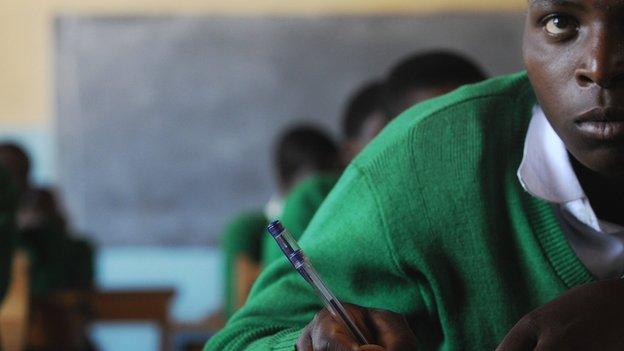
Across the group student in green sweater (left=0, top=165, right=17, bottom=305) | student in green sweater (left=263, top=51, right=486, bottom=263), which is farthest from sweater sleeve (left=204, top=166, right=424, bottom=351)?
student in green sweater (left=0, top=165, right=17, bottom=305)

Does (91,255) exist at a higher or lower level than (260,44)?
lower

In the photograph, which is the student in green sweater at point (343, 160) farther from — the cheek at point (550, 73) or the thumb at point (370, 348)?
the thumb at point (370, 348)

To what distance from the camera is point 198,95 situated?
5957 mm

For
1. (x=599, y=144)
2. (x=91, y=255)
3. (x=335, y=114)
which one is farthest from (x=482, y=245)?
(x=335, y=114)

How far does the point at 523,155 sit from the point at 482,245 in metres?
0.10

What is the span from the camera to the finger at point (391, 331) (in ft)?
3.07

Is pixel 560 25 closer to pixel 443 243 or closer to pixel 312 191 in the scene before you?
pixel 443 243

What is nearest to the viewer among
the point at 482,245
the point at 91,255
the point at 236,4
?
the point at 482,245

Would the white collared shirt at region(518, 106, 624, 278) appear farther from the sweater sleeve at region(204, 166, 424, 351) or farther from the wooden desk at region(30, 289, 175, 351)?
the wooden desk at region(30, 289, 175, 351)

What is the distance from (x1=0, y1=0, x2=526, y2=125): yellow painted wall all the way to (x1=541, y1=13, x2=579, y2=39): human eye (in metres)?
4.90

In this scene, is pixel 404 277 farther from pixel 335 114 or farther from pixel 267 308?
pixel 335 114

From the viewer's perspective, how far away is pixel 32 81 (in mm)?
5902

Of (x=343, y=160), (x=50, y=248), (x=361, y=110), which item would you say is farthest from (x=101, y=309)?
(x=361, y=110)

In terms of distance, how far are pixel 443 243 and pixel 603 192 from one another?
16 cm
